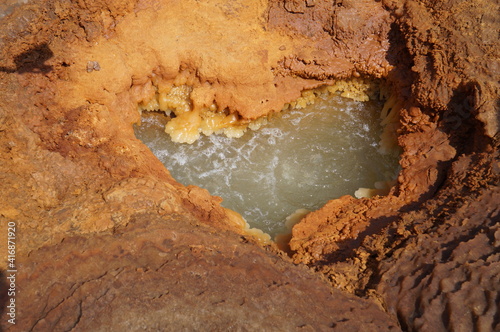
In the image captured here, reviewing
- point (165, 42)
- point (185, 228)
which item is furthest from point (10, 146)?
point (165, 42)

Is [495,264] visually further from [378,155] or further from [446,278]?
[378,155]

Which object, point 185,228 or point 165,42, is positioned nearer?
point 185,228

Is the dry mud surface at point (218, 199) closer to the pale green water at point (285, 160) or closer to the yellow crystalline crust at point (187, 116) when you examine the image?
the yellow crystalline crust at point (187, 116)

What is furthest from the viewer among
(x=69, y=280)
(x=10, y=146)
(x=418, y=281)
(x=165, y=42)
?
(x=165, y=42)

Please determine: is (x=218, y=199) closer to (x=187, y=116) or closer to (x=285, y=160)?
(x=285, y=160)

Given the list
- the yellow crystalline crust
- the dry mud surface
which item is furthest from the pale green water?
the dry mud surface

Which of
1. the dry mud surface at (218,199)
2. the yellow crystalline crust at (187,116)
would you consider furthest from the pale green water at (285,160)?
the dry mud surface at (218,199)

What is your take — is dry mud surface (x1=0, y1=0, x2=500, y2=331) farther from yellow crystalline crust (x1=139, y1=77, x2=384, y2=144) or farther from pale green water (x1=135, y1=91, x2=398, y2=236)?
pale green water (x1=135, y1=91, x2=398, y2=236)
